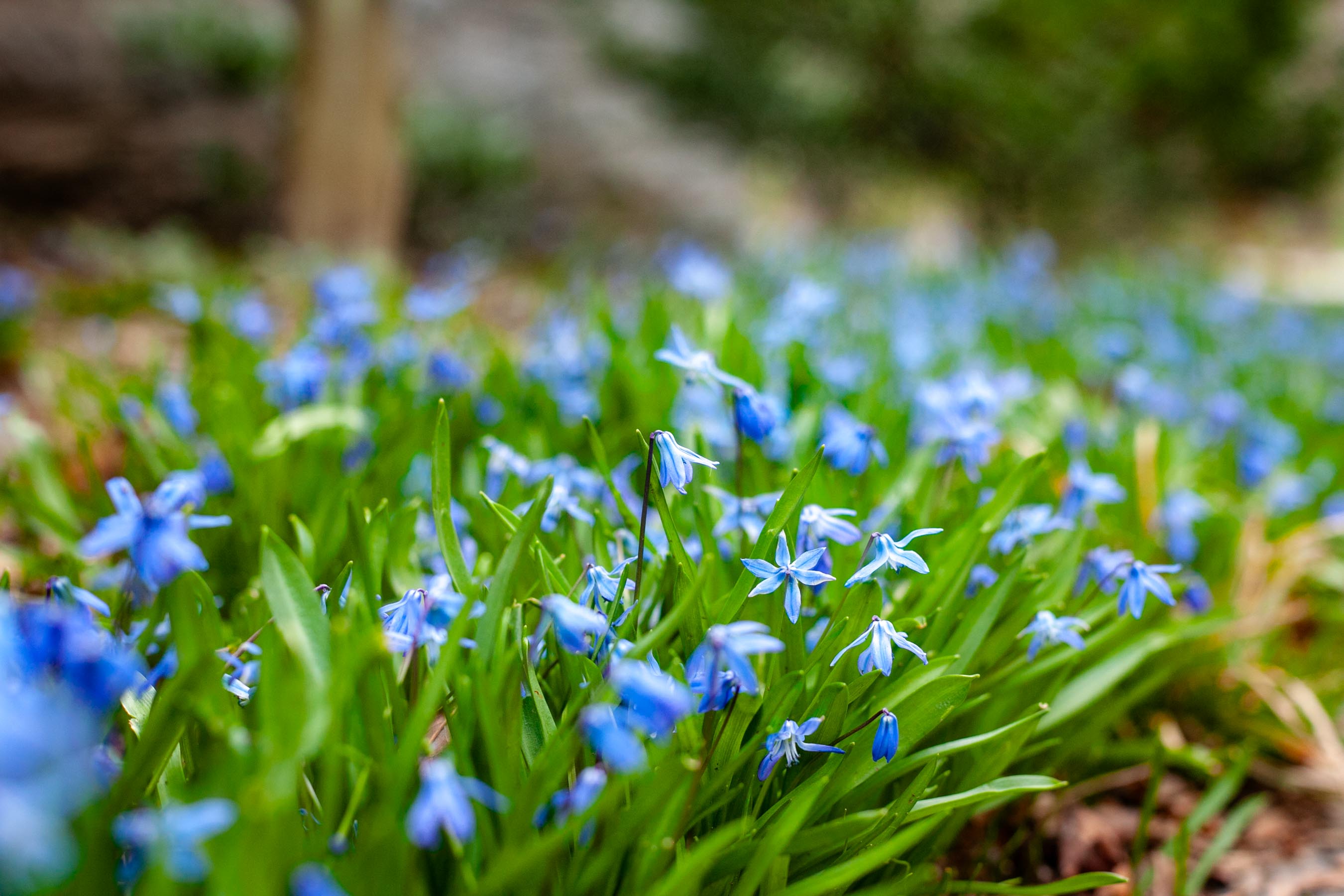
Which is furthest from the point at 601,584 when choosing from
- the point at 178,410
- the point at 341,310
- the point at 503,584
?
the point at 341,310

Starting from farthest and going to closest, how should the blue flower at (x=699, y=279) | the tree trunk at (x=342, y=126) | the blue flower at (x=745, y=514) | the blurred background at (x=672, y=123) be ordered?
the blurred background at (x=672, y=123) → the tree trunk at (x=342, y=126) → the blue flower at (x=699, y=279) → the blue flower at (x=745, y=514)

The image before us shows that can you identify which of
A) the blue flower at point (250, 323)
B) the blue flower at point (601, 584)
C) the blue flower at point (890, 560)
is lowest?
the blue flower at point (250, 323)

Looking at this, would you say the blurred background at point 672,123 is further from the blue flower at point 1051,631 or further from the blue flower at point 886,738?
the blue flower at point 886,738

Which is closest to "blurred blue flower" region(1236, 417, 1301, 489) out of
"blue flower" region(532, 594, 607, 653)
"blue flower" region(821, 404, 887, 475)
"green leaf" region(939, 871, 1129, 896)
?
"blue flower" region(821, 404, 887, 475)

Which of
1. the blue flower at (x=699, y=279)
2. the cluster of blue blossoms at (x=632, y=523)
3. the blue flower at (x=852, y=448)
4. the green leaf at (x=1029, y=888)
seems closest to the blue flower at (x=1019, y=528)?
the cluster of blue blossoms at (x=632, y=523)

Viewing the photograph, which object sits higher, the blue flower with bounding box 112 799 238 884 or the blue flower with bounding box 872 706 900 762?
the blue flower with bounding box 112 799 238 884

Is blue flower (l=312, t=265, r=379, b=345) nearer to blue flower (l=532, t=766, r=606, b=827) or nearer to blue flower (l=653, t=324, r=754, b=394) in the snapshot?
blue flower (l=653, t=324, r=754, b=394)

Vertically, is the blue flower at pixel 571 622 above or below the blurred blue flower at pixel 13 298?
above

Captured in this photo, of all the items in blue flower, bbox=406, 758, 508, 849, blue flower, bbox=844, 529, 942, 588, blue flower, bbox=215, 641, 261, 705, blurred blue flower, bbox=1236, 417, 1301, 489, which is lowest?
blurred blue flower, bbox=1236, 417, 1301, 489
